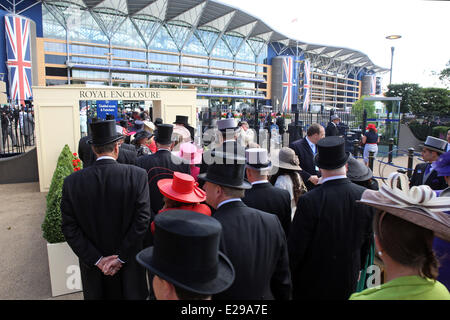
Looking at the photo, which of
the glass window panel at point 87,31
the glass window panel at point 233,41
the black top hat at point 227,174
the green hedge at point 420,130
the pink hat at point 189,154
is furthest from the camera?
the glass window panel at point 233,41

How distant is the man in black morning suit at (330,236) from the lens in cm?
245

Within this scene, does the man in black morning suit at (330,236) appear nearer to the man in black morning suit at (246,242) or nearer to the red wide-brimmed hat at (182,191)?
the man in black morning suit at (246,242)

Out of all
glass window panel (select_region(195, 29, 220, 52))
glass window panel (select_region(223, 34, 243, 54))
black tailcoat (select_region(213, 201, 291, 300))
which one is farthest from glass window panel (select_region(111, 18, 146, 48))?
black tailcoat (select_region(213, 201, 291, 300))

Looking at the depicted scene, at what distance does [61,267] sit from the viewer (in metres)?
3.83

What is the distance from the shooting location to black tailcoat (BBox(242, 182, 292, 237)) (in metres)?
2.75

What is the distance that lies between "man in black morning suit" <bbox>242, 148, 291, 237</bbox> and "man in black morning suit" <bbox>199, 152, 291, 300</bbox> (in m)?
0.59

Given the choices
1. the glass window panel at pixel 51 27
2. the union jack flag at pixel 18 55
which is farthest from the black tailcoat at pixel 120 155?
the glass window panel at pixel 51 27

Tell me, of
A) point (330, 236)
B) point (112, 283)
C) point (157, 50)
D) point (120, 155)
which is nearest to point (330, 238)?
point (330, 236)

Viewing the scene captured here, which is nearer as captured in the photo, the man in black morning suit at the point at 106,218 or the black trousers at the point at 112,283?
the man in black morning suit at the point at 106,218

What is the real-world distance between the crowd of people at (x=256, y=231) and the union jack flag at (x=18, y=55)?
35757 mm

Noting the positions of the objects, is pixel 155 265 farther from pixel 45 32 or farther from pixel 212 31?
pixel 212 31

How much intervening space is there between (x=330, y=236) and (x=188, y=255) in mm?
1475

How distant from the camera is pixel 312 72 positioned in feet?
292
